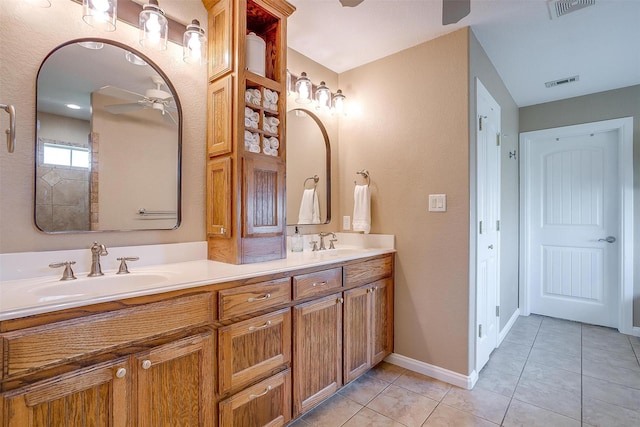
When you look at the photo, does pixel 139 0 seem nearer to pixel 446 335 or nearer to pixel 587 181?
pixel 446 335

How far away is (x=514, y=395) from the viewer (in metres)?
1.99

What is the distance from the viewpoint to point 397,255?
2428mm

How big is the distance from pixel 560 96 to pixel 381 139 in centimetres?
234

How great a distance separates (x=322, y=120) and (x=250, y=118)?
98 cm

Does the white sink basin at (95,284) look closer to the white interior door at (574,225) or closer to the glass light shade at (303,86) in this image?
the glass light shade at (303,86)

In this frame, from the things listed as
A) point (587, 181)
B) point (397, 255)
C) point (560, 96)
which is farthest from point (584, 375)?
point (560, 96)

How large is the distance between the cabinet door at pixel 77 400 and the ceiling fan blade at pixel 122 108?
3.85 ft

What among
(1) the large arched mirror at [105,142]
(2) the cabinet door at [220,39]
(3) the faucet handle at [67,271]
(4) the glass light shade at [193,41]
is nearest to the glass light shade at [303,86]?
(2) the cabinet door at [220,39]

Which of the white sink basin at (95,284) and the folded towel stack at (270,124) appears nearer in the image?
the white sink basin at (95,284)

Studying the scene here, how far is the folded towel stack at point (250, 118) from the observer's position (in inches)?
70.4

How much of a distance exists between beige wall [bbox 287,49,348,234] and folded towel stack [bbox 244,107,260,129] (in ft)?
1.91

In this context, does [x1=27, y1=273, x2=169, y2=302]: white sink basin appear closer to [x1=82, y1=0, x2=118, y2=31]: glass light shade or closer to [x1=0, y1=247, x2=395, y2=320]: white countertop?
[x1=0, y1=247, x2=395, y2=320]: white countertop

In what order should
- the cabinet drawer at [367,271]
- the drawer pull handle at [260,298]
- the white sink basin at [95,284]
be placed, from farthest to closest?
1. the cabinet drawer at [367,271]
2. the drawer pull handle at [260,298]
3. the white sink basin at [95,284]

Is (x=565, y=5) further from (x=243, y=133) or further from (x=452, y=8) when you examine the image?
(x=243, y=133)
